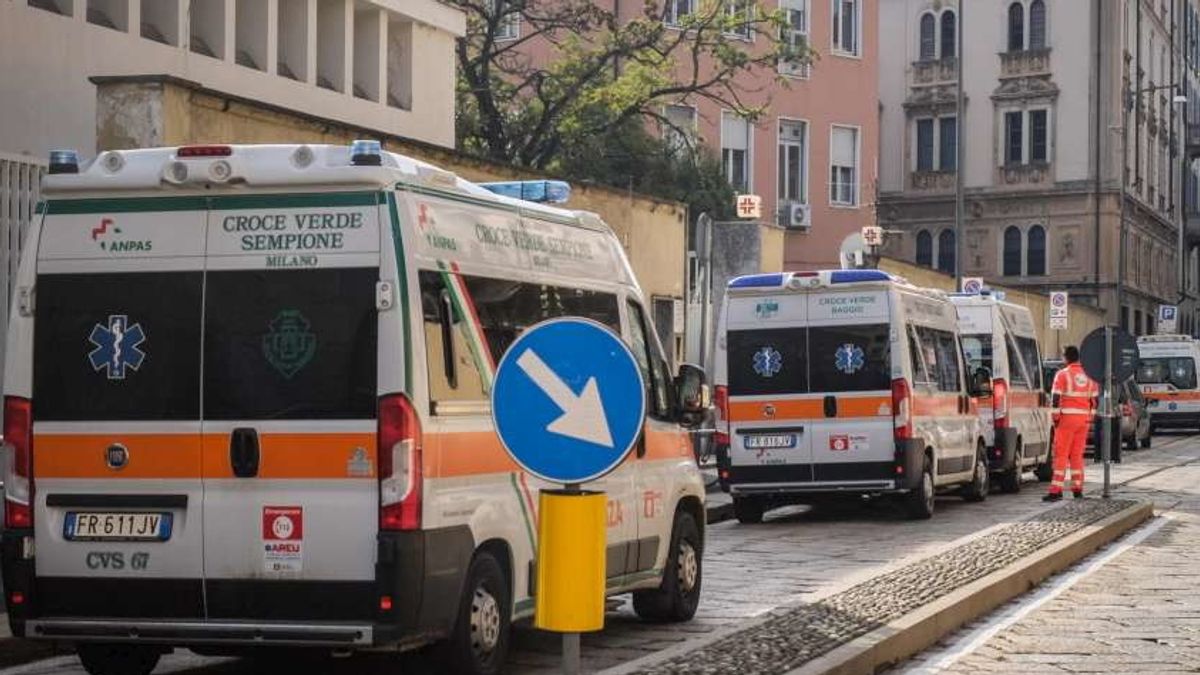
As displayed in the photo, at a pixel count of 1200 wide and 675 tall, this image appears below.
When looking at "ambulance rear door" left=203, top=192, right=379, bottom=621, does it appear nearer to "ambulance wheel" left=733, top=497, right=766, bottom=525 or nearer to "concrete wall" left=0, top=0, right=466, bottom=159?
"concrete wall" left=0, top=0, right=466, bottom=159

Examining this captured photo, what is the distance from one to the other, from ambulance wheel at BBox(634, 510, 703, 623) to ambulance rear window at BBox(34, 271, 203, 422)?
369 cm

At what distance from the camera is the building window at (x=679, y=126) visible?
43062mm

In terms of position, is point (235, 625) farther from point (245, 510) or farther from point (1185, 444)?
point (1185, 444)

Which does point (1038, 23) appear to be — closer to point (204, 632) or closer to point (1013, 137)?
point (1013, 137)

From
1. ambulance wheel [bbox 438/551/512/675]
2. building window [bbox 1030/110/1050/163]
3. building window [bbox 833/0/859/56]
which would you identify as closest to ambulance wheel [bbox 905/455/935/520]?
ambulance wheel [bbox 438/551/512/675]

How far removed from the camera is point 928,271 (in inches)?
1871

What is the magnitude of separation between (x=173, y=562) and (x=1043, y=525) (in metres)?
11.8

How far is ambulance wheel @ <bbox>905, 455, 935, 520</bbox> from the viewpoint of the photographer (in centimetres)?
2156

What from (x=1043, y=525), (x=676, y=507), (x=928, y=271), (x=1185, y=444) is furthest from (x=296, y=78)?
(x=1185, y=444)

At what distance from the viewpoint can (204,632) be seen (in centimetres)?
917

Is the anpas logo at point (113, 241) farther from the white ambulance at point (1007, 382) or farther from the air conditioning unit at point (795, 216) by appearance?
the air conditioning unit at point (795, 216)

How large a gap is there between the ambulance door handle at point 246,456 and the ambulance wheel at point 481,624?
3.57 ft

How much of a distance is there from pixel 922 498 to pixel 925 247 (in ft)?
180

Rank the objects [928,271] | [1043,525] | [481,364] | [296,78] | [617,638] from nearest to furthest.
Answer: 1. [481,364]
2. [617,638]
3. [1043,525]
4. [296,78]
5. [928,271]
